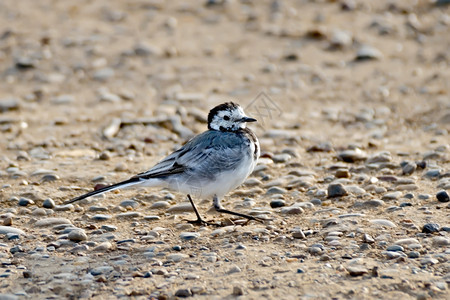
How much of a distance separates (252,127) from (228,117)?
311 cm

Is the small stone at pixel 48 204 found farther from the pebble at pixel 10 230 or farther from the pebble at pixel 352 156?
the pebble at pixel 352 156

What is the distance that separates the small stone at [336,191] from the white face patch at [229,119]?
1.20 meters

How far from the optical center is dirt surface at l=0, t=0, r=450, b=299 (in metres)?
6.06

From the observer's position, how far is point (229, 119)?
7.86 m

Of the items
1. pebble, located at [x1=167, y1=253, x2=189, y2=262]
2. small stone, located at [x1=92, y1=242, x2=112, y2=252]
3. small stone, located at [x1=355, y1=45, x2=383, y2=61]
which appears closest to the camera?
pebble, located at [x1=167, y1=253, x2=189, y2=262]

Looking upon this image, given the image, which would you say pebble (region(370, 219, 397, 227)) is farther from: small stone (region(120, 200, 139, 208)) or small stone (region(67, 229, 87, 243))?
small stone (region(67, 229, 87, 243))

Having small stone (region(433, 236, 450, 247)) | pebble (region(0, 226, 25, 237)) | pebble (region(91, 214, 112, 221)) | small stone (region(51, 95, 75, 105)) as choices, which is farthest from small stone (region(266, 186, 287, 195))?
small stone (region(51, 95, 75, 105))

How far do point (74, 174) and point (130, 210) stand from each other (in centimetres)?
127

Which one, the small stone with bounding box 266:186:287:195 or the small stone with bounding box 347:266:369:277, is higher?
the small stone with bounding box 266:186:287:195

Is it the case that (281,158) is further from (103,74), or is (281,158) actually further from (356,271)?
(103,74)

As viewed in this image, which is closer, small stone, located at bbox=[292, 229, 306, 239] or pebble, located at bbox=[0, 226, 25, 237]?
small stone, located at bbox=[292, 229, 306, 239]

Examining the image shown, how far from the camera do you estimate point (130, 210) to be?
308 inches

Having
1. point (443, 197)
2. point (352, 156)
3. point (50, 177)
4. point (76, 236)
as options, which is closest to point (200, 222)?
point (76, 236)

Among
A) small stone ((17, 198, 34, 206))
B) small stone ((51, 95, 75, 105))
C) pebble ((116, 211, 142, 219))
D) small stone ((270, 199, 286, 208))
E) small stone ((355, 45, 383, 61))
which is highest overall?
small stone ((355, 45, 383, 61))
